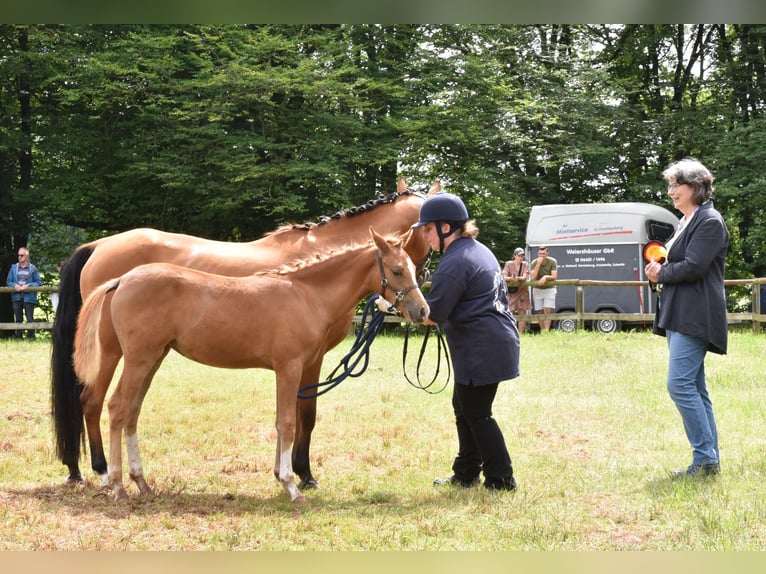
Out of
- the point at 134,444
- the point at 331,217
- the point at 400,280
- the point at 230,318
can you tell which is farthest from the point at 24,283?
the point at 400,280

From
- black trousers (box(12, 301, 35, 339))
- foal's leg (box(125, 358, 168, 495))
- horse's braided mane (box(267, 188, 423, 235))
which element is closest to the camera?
foal's leg (box(125, 358, 168, 495))

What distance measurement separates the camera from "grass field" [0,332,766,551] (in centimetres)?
425

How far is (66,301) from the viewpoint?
6293 millimetres

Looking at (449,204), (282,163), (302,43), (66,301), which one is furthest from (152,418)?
(302,43)

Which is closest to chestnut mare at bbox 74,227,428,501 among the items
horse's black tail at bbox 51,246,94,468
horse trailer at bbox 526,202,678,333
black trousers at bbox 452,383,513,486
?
horse's black tail at bbox 51,246,94,468

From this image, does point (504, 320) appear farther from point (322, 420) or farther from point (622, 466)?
point (322, 420)

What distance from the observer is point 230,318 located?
514 cm

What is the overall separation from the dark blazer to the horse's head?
1.74m

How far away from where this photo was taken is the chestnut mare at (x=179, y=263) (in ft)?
18.8

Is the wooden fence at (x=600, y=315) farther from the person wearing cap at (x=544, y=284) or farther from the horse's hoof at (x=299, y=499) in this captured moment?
the horse's hoof at (x=299, y=499)

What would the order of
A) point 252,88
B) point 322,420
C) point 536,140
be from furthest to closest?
point 536,140 → point 252,88 → point 322,420

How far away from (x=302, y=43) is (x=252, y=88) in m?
2.01

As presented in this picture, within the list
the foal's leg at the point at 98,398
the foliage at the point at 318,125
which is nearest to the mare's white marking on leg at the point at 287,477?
the foal's leg at the point at 98,398

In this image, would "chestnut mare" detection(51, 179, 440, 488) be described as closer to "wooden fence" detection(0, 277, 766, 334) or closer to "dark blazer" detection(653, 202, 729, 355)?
"dark blazer" detection(653, 202, 729, 355)
